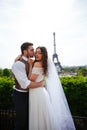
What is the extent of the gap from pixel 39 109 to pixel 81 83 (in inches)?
89.2

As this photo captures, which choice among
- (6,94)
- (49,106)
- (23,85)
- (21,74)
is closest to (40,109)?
(49,106)

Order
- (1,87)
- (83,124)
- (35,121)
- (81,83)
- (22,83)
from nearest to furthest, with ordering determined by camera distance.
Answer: (22,83) → (35,121) → (83,124) → (81,83) → (1,87)

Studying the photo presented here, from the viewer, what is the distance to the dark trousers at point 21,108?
16.3ft

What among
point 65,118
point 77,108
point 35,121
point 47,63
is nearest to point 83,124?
point 77,108

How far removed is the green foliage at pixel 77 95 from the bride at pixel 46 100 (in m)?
1.72

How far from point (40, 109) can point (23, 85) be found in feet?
2.00

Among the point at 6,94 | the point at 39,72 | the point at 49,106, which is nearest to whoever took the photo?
the point at 39,72

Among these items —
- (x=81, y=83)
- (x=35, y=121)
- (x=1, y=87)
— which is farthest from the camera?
(x=1, y=87)

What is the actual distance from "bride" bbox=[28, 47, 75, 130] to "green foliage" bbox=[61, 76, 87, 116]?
1715 millimetres

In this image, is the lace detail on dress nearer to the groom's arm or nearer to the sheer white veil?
the groom's arm

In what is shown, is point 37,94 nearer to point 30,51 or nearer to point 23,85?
point 23,85

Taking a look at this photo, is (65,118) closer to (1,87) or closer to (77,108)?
(77,108)

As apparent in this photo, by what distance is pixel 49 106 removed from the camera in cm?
511

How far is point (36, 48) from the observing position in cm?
490
